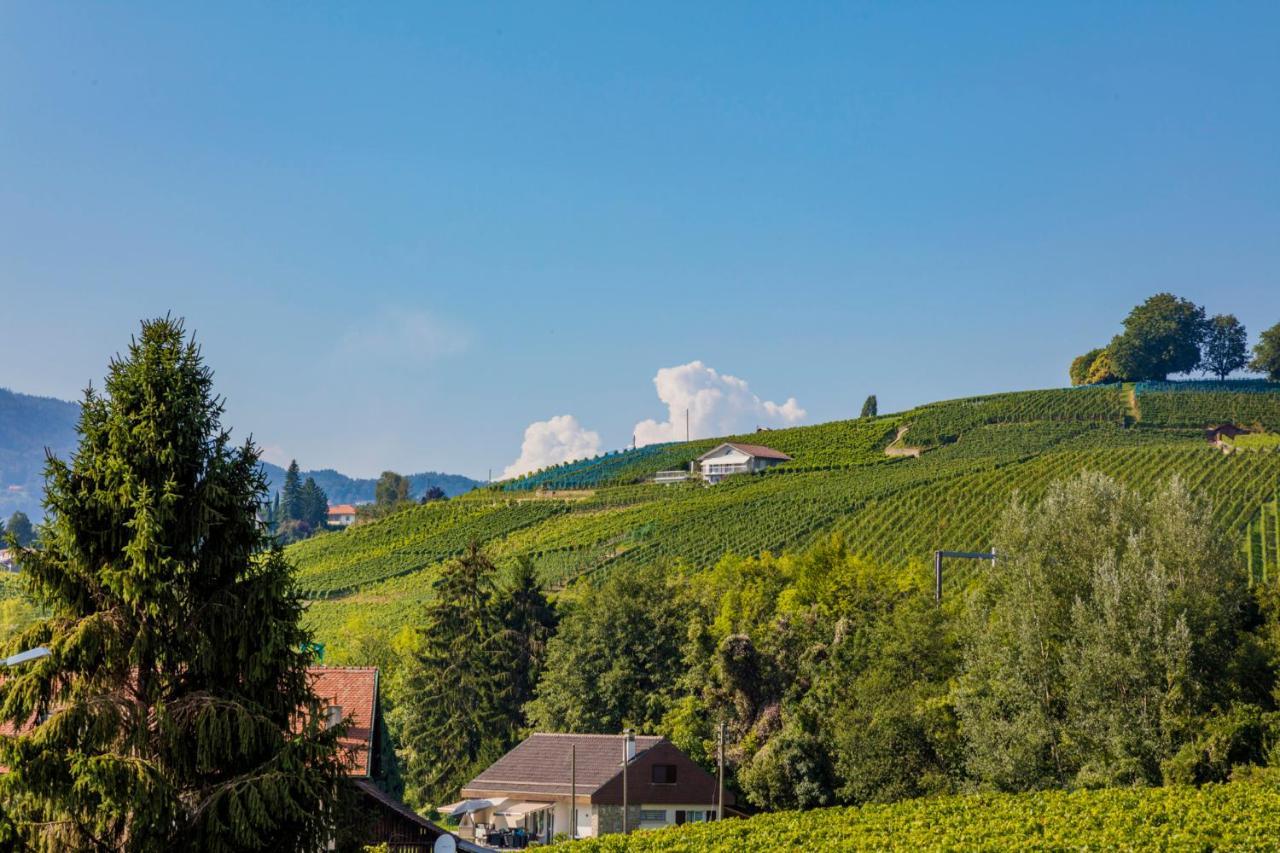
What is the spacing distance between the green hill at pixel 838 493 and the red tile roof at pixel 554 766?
17.8 m

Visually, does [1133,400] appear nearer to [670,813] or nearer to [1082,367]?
[1082,367]

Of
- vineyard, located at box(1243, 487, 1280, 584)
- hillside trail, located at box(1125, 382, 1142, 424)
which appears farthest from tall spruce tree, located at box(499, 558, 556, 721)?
hillside trail, located at box(1125, 382, 1142, 424)

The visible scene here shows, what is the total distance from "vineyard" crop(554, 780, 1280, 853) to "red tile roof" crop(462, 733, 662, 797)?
57.7 ft

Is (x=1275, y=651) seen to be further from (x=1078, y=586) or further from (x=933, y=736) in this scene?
(x=933, y=736)

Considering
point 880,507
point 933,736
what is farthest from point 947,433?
point 933,736

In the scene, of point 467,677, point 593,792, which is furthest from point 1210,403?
point 593,792

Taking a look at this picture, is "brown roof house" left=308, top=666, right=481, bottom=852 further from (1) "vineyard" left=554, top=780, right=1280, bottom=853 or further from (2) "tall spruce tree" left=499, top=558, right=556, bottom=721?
(2) "tall spruce tree" left=499, top=558, right=556, bottom=721

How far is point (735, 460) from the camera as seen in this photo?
123 meters

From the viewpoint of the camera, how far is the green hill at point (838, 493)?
82.6 m

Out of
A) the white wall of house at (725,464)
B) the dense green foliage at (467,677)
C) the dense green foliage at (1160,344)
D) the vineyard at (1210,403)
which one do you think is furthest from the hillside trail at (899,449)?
the dense green foliage at (467,677)

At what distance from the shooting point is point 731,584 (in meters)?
67.2

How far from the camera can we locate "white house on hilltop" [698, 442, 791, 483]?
120750 millimetres

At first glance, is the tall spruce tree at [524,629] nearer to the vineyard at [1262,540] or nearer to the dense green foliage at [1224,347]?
the vineyard at [1262,540]

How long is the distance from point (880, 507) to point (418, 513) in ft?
179
